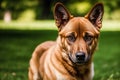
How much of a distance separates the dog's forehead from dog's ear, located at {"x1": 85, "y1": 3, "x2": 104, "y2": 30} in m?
0.16

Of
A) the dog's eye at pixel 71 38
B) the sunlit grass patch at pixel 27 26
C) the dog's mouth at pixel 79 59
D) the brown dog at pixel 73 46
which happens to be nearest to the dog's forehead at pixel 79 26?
the brown dog at pixel 73 46

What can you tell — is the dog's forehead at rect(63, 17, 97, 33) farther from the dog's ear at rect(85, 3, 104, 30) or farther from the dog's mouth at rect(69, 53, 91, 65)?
the dog's mouth at rect(69, 53, 91, 65)

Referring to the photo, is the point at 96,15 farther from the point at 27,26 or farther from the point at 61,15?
the point at 27,26

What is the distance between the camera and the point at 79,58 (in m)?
7.62

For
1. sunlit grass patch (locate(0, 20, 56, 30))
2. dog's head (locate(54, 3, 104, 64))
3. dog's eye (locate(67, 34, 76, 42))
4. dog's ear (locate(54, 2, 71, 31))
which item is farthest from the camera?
sunlit grass patch (locate(0, 20, 56, 30))

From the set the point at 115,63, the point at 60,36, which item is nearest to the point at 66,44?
the point at 60,36

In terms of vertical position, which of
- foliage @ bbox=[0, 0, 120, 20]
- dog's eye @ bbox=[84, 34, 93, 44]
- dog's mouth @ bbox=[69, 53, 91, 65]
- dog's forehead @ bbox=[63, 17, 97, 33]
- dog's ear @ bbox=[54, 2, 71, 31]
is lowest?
foliage @ bbox=[0, 0, 120, 20]

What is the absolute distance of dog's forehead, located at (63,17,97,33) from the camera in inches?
313

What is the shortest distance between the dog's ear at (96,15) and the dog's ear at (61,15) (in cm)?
34

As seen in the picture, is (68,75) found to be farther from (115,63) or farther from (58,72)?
(115,63)

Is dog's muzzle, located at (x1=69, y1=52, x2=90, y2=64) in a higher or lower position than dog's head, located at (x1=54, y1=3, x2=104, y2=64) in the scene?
lower

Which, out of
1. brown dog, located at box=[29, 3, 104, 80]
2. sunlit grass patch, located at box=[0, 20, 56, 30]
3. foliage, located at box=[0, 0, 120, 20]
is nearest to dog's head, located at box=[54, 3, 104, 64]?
brown dog, located at box=[29, 3, 104, 80]

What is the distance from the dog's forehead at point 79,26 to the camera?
796 centimetres

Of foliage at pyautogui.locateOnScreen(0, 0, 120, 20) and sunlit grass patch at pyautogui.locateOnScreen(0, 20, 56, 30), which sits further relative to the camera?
foliage at pyautogui.locateOnScreen(0, 0, 120, 20)
